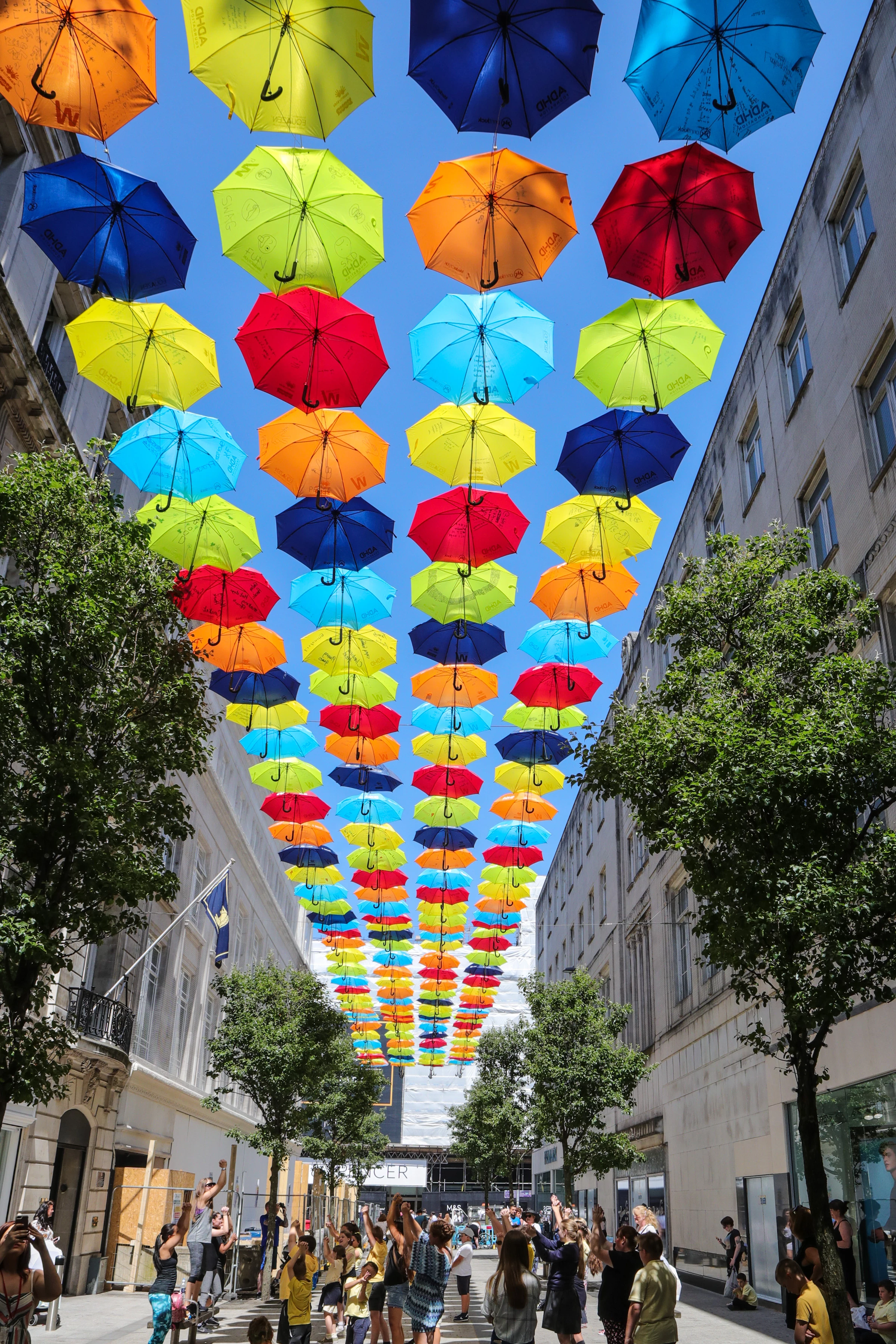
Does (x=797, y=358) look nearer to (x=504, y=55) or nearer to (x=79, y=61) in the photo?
(x=504, y=55)

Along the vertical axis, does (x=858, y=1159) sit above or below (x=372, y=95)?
below

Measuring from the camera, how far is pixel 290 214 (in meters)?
10.8

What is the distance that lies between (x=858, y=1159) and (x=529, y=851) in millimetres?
13486

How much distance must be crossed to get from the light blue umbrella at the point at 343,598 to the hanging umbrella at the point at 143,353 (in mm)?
4862

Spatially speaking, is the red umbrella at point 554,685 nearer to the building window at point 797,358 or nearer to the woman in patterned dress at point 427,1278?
the building window at point 797,358

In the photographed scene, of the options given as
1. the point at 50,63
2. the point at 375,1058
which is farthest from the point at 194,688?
the point at 375,1058

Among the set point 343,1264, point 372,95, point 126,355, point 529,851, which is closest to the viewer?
point 372,95

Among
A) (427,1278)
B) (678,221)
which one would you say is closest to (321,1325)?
(427,1278)

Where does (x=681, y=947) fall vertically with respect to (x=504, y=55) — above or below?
below

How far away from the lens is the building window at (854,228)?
16.7m

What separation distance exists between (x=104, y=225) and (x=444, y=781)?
1496 cm

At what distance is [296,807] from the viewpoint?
84.4ft

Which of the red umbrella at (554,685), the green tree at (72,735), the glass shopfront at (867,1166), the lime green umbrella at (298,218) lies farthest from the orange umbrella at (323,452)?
the glass shopfront at (867,1166)

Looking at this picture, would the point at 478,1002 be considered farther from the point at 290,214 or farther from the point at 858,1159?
the point at 290,214
